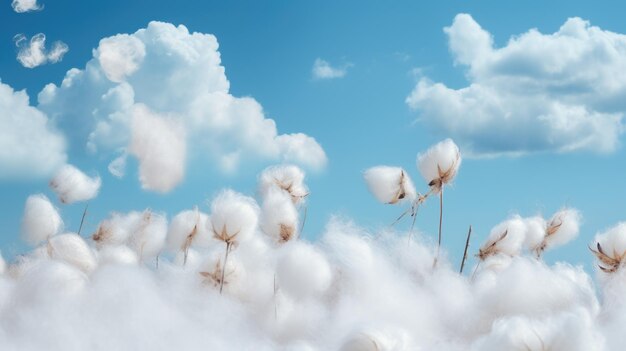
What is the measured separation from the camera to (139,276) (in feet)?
6.78

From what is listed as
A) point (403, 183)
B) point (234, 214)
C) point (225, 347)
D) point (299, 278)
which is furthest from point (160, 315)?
point (403, 183)

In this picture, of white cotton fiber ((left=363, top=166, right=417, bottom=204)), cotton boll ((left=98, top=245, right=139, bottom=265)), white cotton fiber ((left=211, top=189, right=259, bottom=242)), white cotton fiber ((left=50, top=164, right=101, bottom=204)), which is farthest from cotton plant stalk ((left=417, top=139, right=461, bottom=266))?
white cotton fiber ((left=50, top=164, right=101, bottom=204))

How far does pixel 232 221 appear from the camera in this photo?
2.67 metres

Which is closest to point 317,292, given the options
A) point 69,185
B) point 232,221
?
point 232,221

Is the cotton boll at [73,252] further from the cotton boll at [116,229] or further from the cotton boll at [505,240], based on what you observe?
the cotton boll at [505,240]

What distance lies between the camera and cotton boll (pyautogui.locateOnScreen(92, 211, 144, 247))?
361cm

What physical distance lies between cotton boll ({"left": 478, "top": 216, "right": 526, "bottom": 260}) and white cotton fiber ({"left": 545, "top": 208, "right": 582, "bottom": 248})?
0.49 meters

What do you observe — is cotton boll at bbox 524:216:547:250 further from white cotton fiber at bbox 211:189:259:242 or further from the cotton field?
white cotton fiber at bbox 211:189:259:242

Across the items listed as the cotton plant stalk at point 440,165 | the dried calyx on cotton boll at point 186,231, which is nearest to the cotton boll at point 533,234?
the cotton plant stalk at point 440,165

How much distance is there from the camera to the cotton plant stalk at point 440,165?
3051mm

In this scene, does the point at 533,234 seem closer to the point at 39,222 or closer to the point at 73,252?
the point at 73,252

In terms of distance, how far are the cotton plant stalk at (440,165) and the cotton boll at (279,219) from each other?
23.9 inches

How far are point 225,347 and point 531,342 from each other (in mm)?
737

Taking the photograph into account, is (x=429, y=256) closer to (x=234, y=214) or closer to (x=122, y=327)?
(x=234, y=214)
